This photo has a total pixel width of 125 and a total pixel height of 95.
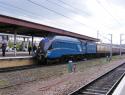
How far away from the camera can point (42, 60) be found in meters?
32.9

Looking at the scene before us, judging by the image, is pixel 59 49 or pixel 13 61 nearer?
pixel 13 61

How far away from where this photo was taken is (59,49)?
34.9 metres

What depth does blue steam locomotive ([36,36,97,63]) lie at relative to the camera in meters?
32.6

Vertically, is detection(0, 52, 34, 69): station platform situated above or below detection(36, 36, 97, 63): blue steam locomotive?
below

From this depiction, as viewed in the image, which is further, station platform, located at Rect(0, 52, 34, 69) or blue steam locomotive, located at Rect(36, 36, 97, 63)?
blue steam locomotive, located at Rect(36, 36, 97, 63)

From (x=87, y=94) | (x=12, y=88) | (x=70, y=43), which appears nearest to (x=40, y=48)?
(x=70, y=43)

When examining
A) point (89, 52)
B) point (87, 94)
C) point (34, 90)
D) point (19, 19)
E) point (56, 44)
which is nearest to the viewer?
point (87, 94)

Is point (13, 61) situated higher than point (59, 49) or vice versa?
point (59, 49)

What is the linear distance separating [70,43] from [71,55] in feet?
6.25

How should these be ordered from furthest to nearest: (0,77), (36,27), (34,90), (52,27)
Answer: (52,27) < (36,27) < (0,77) < (34,90)

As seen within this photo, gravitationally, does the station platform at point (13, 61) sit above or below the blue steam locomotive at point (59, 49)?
below

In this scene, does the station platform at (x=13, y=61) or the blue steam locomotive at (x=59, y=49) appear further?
the blue steam locomotive at (x=59, y=49)

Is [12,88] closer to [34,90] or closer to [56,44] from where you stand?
[34,90]

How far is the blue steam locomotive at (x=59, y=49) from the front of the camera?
32.6m
